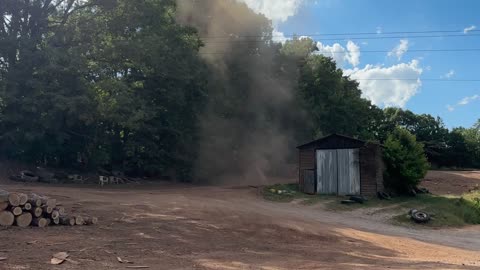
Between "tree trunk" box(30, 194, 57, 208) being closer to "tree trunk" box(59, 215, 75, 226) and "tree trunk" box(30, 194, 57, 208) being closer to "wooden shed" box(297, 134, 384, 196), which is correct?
"tree trunk" box(59, 215, 75, 226)

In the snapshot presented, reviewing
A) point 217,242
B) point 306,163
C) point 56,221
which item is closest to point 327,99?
point 306,163

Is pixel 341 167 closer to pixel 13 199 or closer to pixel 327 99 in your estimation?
pixel 13 199

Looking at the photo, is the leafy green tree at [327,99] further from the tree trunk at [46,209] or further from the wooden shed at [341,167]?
the tree trunk at [46,209]

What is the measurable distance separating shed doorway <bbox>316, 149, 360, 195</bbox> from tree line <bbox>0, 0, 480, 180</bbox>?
10.4 metres

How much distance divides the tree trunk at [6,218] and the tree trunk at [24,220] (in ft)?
0.39

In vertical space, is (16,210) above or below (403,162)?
below

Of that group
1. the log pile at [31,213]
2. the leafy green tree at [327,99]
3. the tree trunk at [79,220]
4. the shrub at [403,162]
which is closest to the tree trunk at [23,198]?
the log pile at [31,213]

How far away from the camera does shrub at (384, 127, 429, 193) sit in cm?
2339

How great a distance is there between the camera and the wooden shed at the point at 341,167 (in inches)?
910

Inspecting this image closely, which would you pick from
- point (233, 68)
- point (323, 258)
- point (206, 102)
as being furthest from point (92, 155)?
point (323, 258)

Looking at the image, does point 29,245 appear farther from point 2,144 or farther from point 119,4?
point 119,4

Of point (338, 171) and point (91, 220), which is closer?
point (91, 220)

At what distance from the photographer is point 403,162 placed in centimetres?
2353

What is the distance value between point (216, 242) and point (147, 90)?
2024cm
